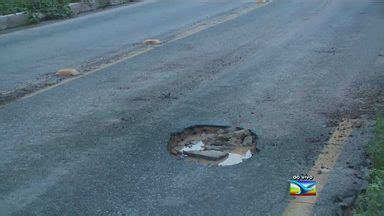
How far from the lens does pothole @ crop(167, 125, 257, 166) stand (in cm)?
457

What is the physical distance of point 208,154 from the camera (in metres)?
4.61

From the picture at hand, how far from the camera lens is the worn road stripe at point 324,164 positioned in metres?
3.60

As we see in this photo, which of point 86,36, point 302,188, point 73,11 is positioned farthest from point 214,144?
point 73,11

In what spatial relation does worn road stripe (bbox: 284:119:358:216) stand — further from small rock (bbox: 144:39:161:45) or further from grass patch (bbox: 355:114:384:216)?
small rock (bbox: 144:39:161:45)

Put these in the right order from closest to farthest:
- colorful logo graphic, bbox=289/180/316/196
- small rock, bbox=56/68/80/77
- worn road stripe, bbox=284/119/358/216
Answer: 1. worn road stripe, bbox=284/119/358/216
2. colorful logo graphic, bbox=289/180/316/196
3. small rock, bbox=56/68/80/77

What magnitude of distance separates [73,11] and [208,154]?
12897 millimetres

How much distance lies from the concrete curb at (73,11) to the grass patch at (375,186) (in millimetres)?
11519

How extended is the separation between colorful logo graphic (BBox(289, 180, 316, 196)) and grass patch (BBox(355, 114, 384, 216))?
0.34m

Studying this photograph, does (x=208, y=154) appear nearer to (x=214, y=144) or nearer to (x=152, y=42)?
(x=214, y=144)

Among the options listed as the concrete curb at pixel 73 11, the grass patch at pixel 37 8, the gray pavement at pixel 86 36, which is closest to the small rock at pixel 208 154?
the gray pavement at pixel 86 36

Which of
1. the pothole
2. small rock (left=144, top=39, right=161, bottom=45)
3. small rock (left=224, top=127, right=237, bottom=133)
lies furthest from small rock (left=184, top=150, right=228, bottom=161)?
small rock (left=144, top=39, right=161, bottom=45)

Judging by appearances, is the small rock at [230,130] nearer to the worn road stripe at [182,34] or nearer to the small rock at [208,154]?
the small rock at [208,154]

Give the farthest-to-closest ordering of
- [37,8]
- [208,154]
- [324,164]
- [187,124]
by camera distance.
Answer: [37,8] < [187,124] < [208,154] < [324,164]

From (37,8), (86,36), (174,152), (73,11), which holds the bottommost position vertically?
(73,11)
